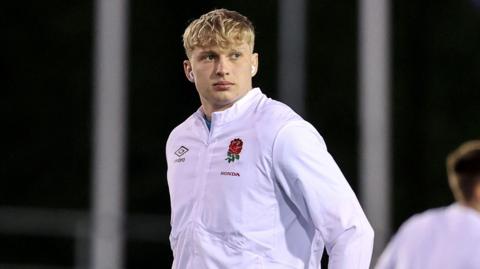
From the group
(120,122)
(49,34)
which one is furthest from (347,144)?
(120,122)

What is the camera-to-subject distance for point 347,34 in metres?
21.2

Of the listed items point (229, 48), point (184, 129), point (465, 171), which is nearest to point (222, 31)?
point (229, 48)

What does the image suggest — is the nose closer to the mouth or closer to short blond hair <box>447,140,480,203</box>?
the mouth

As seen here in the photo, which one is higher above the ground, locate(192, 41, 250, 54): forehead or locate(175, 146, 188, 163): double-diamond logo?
locate(192, 41, 250, 54): forehead

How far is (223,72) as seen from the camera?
516cm

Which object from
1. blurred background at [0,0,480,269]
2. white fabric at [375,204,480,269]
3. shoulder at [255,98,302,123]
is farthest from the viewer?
blurred background at [0,0,480,269]

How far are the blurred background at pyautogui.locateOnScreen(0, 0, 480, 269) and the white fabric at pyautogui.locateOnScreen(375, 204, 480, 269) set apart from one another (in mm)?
12825

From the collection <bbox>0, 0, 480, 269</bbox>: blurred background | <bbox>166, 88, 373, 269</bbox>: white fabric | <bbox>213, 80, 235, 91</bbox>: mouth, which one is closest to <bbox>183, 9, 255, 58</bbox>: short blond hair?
<bbox>213, 80, 235, 91</bbox>: mouth

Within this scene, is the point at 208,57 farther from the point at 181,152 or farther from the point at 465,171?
the point at 465,171

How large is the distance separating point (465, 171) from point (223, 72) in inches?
30.2

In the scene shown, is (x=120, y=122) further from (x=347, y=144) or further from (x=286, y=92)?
(x=347, y=144)

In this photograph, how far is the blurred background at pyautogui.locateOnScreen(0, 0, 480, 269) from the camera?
18.9 meters

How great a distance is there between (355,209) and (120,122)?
10017 millimetres

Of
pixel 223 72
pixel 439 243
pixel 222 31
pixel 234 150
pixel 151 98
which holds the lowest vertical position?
pixel 151 98
